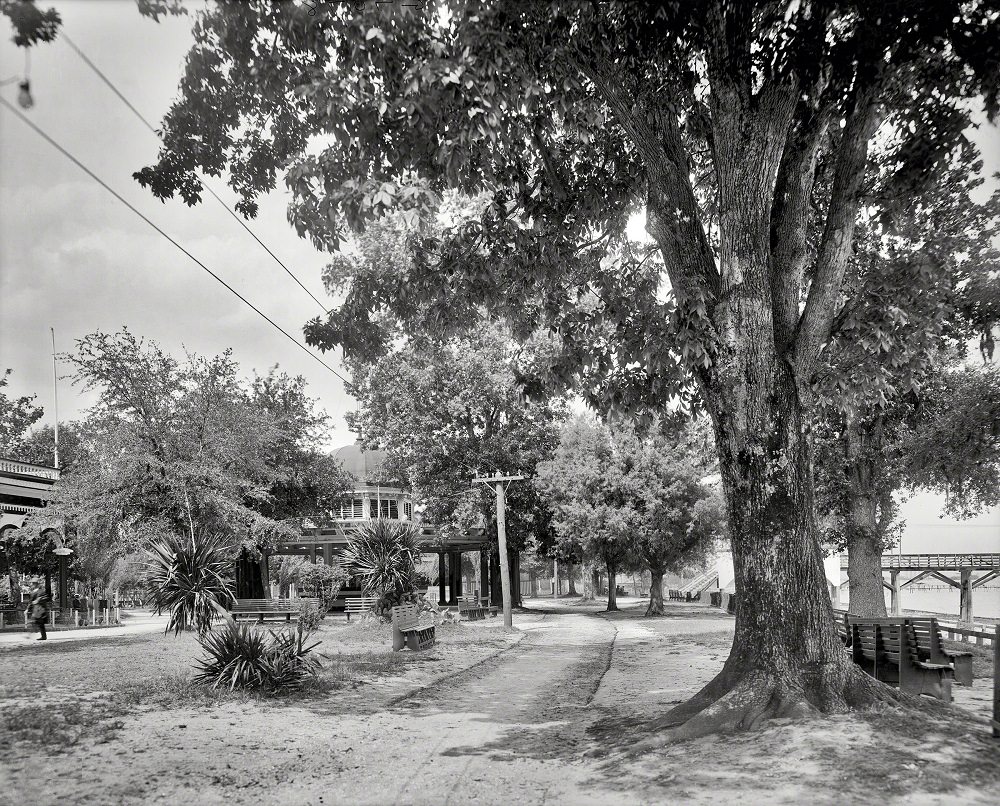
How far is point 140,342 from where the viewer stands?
22.3 m

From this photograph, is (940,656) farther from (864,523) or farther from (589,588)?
(589,588)

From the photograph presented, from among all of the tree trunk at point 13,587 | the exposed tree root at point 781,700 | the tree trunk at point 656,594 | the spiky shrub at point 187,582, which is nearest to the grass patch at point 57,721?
the spiky shrub at point 187,582

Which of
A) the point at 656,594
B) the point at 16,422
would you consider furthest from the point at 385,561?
the point at 16,422

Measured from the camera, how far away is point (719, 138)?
8.74m

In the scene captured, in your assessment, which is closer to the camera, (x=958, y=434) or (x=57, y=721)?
(x=57, y=721)

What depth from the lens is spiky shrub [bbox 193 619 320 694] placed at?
10.8 metres

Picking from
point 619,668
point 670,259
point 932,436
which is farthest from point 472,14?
point 932,436

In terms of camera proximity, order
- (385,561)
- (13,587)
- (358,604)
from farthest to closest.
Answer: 1. (13,587)
2. (358,604)
3. (385,561)

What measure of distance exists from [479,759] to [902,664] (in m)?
5.47

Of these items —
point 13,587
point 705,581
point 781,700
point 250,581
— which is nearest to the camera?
point 781,700

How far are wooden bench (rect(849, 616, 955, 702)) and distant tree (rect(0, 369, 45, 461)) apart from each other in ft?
140

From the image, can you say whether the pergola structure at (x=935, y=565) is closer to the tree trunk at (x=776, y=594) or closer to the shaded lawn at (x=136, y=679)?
A: the shaded lawn at (x=136, y=679)

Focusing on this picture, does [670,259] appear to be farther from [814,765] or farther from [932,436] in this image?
[932,436]

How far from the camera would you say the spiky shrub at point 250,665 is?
10750mm
